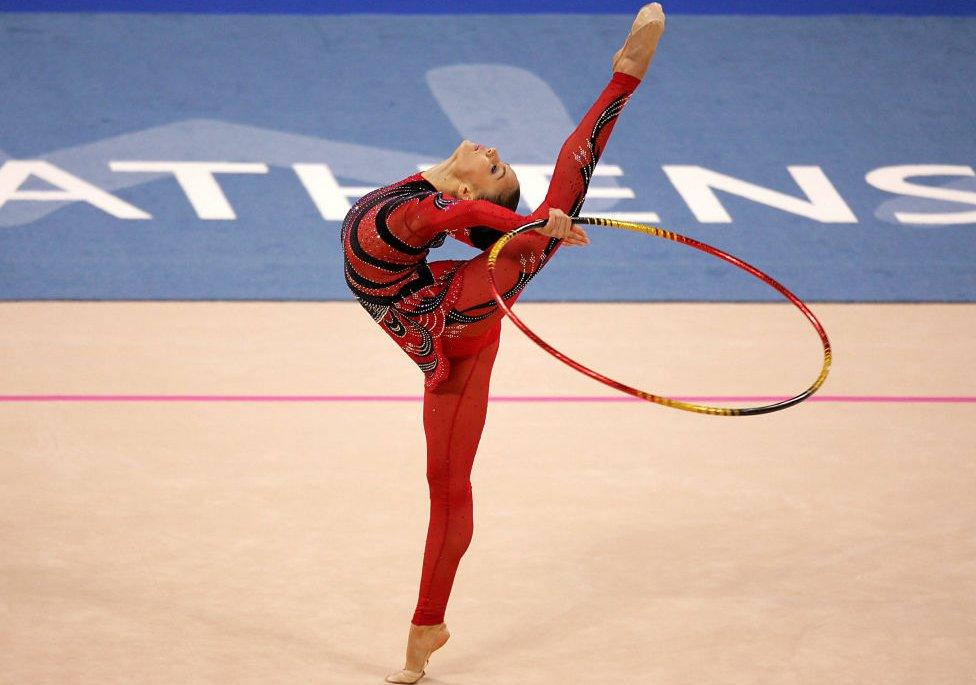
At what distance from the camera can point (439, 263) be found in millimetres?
3205

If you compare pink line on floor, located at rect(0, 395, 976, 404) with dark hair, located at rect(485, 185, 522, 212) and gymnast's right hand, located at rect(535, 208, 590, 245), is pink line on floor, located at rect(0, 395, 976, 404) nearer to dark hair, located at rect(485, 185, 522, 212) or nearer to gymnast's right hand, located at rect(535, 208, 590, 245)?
dark hair, located at rect(485, 185, 522, 212)

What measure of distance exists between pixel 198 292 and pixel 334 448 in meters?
2.34

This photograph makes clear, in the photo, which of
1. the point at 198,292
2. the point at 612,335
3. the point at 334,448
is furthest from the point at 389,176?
the point at 334,448

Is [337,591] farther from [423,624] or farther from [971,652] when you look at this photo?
[971,652]

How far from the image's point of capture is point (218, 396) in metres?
5.34

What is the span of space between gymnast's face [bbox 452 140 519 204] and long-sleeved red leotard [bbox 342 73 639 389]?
0.26 ft

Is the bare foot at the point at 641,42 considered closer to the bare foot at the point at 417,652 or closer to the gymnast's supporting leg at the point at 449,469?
the gymnast's supporting leg at the point at 449,469

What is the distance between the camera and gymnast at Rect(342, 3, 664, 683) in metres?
2.98

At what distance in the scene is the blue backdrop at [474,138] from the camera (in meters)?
7.04

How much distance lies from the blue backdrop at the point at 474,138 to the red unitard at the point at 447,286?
3799 mm

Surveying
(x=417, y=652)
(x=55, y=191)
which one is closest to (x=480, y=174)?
(x=417, y=652)

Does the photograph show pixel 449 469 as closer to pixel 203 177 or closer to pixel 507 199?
pixel 507 199

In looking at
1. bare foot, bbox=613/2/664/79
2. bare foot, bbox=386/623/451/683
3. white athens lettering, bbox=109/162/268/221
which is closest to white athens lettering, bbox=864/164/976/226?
white athens lettering, bbox=109/162/268/221

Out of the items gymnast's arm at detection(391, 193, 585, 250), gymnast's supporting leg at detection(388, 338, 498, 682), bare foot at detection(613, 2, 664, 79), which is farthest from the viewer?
gymnast's supporting leg at detection(388, 338, 498, 682)
